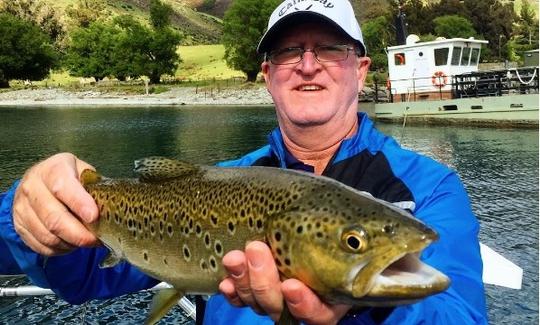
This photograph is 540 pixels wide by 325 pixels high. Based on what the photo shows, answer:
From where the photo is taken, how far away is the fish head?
89.2 inches

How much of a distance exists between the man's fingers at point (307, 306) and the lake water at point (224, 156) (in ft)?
19.7

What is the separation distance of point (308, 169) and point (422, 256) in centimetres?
120

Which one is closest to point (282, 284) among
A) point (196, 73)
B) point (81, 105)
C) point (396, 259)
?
point (396, 259)

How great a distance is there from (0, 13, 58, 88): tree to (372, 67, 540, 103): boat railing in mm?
106006

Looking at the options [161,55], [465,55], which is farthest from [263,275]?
[161,55]

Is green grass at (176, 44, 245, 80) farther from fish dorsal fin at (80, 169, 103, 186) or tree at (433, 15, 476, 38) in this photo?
fish dorsal fin at (80, 169, 103, 186)

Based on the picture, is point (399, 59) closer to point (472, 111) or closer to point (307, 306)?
point (472, 111)

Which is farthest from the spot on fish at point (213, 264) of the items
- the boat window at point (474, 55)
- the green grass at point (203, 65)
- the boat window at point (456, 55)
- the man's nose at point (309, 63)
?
the green grass at point (203, 65)

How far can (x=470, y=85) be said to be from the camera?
4159cm

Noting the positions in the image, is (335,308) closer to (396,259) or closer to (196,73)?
(396,259)

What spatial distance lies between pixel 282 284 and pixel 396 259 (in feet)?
1.56

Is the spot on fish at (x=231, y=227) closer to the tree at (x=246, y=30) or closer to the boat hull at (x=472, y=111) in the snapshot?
the boat hull at (x=472, y=111)

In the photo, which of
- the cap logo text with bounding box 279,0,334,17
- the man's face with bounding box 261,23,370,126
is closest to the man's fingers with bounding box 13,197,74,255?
the man's face with bounding box 261,23,370,126

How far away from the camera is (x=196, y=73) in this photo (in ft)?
445
